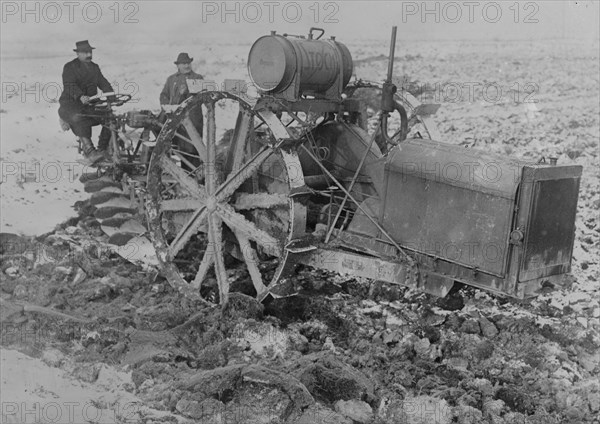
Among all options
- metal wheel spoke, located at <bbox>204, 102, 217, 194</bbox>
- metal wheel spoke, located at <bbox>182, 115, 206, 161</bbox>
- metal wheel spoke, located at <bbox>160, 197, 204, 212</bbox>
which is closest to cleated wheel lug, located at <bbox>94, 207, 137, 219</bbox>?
metal wheel spoke, located at <bbox>160, 197, 204, 212</bbox>

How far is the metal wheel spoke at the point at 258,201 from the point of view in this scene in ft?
20.4

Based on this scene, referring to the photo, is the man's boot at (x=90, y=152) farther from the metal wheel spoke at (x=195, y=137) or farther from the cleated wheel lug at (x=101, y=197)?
the metal wheel spoke at (x=195, y=137)

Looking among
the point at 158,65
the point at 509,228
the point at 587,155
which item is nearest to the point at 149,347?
the point at 509,228

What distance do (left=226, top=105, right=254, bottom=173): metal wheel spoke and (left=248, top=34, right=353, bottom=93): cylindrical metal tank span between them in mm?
265

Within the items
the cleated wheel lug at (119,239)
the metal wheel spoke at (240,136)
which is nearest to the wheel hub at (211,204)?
the metal wheel spoke at (240,136)

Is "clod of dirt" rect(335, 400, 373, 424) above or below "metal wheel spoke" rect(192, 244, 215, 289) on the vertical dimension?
below

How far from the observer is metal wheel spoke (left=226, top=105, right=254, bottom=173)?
648 cm

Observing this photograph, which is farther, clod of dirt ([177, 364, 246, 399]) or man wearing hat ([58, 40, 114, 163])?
man wearing hat ([58, 40, 114, 163])

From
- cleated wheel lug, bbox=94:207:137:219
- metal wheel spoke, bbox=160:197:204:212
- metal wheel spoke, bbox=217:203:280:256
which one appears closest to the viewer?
metal wheel spoke, bbox=217:203:280:256

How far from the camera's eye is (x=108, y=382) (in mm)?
5332

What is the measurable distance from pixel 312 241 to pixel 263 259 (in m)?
1.09

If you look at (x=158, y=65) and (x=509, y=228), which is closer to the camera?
(x=509, y=228)

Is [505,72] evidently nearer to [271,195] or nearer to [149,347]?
[271,195]

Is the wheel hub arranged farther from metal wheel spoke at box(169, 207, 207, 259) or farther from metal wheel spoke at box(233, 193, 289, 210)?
metal wheel spoke at box(233, 193, 289, 210)
